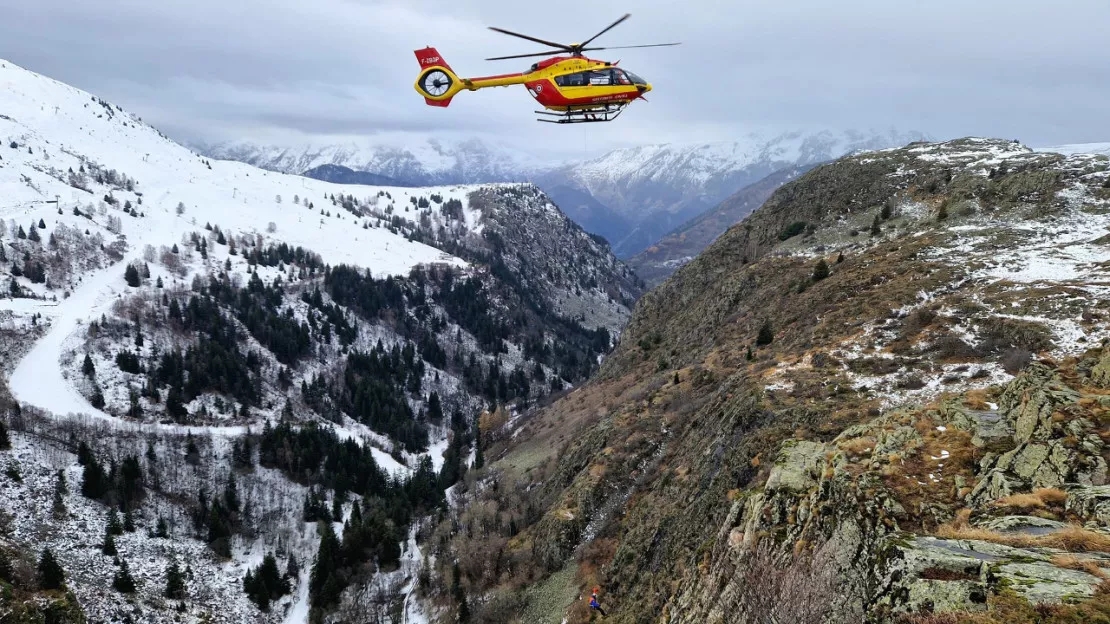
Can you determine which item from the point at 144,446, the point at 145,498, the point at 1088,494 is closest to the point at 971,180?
the point at 1088,494

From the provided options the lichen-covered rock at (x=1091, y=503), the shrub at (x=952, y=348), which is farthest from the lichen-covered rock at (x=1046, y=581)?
the shrub at (x=952, y=348)

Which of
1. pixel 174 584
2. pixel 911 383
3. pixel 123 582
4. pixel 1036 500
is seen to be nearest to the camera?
pixel 1036 500

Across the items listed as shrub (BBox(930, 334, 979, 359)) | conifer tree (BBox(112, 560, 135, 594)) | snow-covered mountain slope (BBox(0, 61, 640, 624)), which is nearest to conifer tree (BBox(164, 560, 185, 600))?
snow-covered mountain slope (BBox(0, 61, 640, 624))

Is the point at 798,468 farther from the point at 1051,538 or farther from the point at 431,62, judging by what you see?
the point at 431,62

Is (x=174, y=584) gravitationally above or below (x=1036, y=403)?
below

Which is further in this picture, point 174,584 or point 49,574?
point 174,584

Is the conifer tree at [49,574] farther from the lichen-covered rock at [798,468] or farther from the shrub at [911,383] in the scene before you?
the shrub at [911,383]

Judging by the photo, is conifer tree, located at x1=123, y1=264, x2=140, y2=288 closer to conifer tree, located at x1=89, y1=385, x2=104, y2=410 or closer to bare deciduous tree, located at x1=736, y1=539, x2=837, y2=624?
conifer tree, located at x1=89, y1=385, x2=104, y2=410

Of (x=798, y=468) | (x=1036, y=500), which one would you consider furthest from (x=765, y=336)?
(x=1036, y=500)
